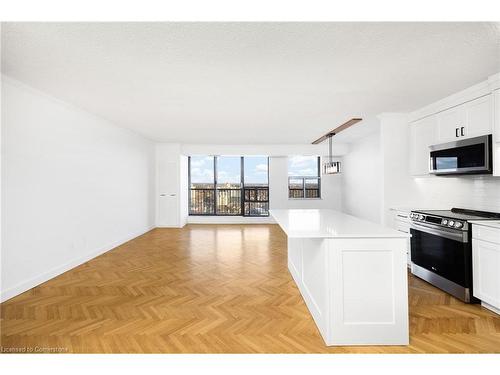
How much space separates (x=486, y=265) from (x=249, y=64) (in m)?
2.84

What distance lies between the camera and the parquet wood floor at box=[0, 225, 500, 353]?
6.21ft

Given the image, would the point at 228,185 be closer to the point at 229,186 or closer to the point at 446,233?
the point at 229,186

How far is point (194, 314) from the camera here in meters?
2.35

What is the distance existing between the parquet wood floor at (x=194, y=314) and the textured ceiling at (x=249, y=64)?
2268 mm

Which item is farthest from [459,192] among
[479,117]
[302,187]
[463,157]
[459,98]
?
[302,187]

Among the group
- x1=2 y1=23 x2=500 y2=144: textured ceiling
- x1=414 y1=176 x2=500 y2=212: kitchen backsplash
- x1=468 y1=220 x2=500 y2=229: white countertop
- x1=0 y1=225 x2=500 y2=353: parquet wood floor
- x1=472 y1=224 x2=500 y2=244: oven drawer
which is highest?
x1=2 y1=23 x2=500 y2=144: textured ceiling

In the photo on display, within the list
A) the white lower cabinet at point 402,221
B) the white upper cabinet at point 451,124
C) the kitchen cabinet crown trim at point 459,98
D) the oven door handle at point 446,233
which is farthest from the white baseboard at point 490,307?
the kitchen cabinet crown trim at point 459,98

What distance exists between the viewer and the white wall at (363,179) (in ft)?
18.9

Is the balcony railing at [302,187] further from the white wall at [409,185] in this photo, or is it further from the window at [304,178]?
the white wall at [409,185]

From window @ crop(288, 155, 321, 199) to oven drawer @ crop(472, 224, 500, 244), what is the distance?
18.4 feet

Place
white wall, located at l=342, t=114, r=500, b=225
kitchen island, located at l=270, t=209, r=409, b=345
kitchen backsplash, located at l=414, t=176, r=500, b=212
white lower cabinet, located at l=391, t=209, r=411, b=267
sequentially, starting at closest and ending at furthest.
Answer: kitchen island, located at l=270, t=209, r=409, b=345, kitchen backsplash, located at l=414, t=176, r=500, b=212, white wall, located at l=342, t=114, r=500, b=225, white lower cabinet, located at l=391, t=209, r=411, b=267

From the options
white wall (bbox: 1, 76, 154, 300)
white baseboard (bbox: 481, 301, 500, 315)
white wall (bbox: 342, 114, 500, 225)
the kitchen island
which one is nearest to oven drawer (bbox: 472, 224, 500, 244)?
white baseboard (bbox: 481, 301, 500, 315)

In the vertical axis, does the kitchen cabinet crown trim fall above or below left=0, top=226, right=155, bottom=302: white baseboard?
above

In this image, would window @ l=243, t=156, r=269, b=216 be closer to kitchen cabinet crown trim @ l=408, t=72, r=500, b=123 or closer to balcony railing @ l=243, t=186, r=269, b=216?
balcony railing @ l=243, t=186, r=269, b=216
